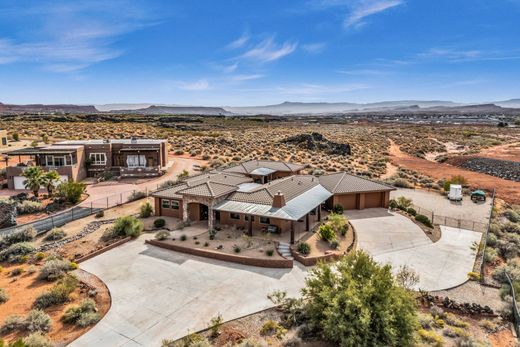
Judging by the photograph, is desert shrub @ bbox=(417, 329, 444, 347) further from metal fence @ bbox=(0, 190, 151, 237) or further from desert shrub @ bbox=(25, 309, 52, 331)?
metal fence @ bbox=(0, 190, 151, 237)

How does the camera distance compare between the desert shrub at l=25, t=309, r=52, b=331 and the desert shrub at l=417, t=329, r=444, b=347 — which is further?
the desert shrub at l=25, t=309, r=52, b=331

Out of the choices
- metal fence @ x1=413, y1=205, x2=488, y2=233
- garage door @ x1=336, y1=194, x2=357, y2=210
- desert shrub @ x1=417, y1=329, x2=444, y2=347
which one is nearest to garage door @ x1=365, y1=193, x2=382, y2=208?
garage door @ x1=336, y1=194, x2=357, y2=210

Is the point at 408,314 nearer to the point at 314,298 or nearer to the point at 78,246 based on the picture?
the point at 314,298

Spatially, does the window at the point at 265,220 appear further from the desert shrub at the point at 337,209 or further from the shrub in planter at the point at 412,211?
the shrub in planter at the point at 412,211

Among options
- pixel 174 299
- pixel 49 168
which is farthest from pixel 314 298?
pixel 49 168

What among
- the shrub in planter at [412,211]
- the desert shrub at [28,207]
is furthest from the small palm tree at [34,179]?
the shrub in planter at [412,211]

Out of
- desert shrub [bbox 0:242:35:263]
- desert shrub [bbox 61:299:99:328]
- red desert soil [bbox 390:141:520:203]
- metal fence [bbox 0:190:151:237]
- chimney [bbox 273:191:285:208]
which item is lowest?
red desert soil [bbox 390:141:520:203]
